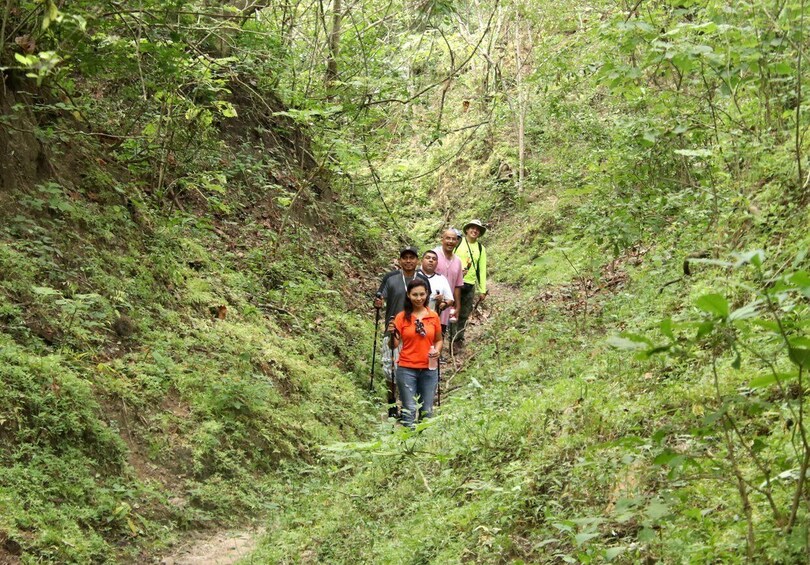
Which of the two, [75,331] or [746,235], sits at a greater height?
[746,235]

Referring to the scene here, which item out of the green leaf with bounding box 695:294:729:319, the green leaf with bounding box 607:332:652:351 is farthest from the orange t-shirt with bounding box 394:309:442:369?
the green leaf with bounding box 695:294:729:319

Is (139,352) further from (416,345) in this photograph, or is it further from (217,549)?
(416,345)

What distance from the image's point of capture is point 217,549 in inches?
273

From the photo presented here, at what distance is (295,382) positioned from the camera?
10.4 m

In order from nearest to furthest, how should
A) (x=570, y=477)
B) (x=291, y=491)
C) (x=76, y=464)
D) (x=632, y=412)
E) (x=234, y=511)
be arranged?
1. (x=570, y=477)
2. (x=632, y=412)
3. (x=76, y=464)
4. (x=234, y=511)
5. (x=291, y=491)

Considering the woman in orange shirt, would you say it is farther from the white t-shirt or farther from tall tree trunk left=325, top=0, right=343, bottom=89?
tall tree trunk left=325, top=0, right=343, bottom=89

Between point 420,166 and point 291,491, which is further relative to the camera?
point 420,166

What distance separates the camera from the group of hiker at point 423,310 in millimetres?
8852

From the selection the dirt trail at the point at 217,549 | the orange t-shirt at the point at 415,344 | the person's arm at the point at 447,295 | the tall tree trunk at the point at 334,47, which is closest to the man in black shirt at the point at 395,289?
the person's arm at the point at 447,295

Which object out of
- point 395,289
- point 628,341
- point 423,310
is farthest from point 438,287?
point 628,341

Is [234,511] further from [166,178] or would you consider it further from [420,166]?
[420,166]

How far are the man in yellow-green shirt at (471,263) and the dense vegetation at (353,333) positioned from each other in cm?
85

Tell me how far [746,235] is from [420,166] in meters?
21.8

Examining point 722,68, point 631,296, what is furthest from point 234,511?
point 722,68
